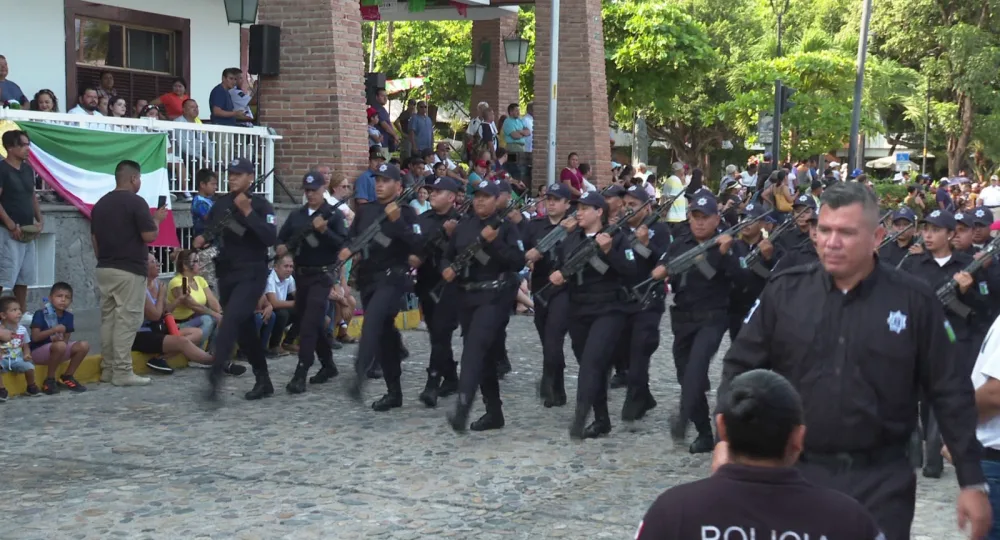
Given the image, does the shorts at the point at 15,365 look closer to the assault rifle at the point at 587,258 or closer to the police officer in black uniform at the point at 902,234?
the assault rifle at the point at 587,258

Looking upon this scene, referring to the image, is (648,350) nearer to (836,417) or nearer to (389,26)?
(836,417)

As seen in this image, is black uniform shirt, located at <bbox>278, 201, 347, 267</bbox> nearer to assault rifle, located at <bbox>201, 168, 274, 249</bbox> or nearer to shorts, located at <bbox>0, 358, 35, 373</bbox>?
assault rifle, located at <bbox>201, 168, 274, 249</bbox>

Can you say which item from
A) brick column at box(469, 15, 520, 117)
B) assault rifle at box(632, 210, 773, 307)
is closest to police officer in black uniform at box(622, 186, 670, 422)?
assault rifle at box(632, 210, 773, 307)

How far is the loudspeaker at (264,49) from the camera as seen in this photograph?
16344 millimetres

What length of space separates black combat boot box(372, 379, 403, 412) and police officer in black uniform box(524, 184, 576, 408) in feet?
3.82

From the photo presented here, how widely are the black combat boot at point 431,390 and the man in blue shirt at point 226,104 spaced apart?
6.62m

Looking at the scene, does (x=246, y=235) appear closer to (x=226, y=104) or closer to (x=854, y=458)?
(x=226, y=104)

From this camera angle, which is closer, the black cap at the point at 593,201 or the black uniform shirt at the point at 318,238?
the black cap at the point at 593,201

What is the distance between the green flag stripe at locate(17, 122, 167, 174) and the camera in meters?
13.0

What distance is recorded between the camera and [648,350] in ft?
31.7

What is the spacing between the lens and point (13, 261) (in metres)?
11.7

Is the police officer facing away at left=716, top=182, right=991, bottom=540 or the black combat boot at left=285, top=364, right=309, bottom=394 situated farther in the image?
the black combat boot at left=285, top=364, right=309, bottom=394

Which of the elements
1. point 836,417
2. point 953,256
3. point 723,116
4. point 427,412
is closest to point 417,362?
point 427,412

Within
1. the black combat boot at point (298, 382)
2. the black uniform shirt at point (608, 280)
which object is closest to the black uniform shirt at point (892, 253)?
the black uniform shirt at point (608, 280)
